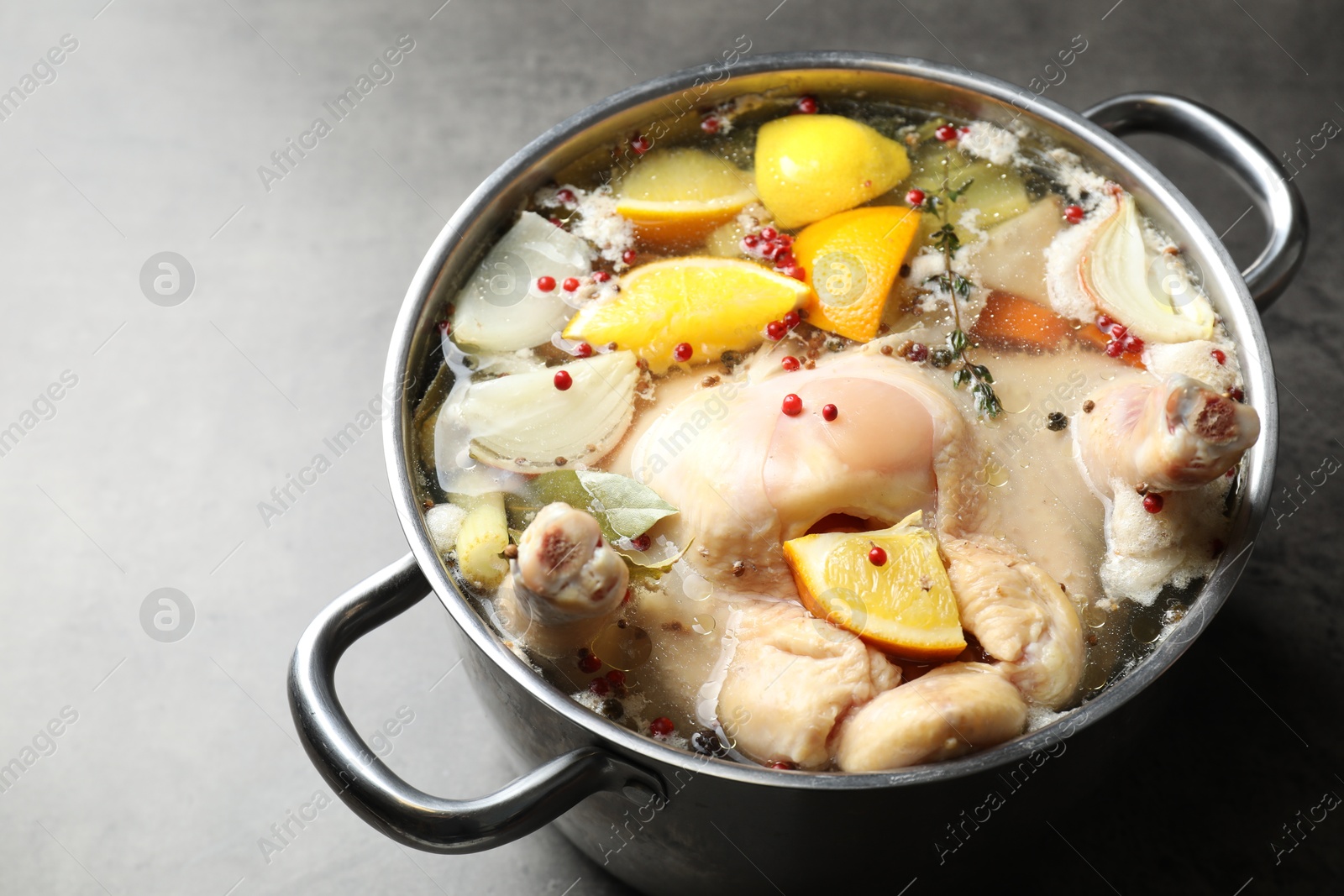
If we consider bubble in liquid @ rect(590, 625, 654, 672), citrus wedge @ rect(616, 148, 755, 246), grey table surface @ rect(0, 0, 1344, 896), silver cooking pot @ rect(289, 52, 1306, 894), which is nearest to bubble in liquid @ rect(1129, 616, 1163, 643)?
silver cooking pot @ rect(289, 52, 1306, 894)

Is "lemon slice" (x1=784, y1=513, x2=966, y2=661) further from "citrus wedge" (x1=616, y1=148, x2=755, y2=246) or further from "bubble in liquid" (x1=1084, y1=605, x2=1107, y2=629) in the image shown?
"citrus wedge" (x1=616, y1=148, x2=755, y2=246)

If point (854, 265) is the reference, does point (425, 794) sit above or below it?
below

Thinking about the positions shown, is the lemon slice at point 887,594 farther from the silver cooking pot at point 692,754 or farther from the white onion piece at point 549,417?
the white onion piece at point 549,417

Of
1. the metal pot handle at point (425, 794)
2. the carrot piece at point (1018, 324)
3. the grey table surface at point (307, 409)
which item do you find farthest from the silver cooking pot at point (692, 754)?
the grey table surface at point (307, 409)

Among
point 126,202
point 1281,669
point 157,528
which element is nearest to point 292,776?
point 157,528

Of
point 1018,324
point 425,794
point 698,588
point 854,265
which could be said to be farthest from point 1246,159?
point 425,794

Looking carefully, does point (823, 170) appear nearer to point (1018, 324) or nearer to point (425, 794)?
point (1018, 324)
